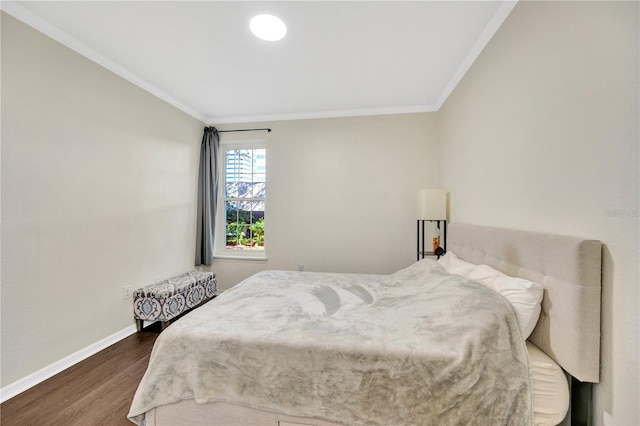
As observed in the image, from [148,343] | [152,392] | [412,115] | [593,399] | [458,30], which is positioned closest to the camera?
[593,399]

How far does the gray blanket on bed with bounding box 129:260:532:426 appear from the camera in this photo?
1104mm

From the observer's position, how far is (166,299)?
266 centimetres

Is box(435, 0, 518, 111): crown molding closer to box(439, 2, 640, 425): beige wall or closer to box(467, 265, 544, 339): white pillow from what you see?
box(439, 2, 640, 425): beige wall

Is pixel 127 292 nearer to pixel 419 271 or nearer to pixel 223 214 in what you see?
pixel 223 214

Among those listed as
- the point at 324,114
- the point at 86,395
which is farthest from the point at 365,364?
the point at 324,114

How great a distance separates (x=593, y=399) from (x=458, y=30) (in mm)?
2363

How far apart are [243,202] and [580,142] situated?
145 inches

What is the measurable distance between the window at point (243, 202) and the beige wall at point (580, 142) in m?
2.99

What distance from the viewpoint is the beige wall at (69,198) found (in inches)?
69.3

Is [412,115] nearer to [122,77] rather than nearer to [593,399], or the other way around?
[593,399]

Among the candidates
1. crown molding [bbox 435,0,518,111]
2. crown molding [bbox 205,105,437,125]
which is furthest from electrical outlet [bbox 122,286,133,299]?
crown molding [bbox 435,0,518,111]

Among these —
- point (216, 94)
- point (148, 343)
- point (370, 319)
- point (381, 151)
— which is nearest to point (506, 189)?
point (370, 319)

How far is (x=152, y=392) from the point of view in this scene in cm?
130

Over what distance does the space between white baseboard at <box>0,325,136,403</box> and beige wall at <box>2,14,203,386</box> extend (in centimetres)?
4
